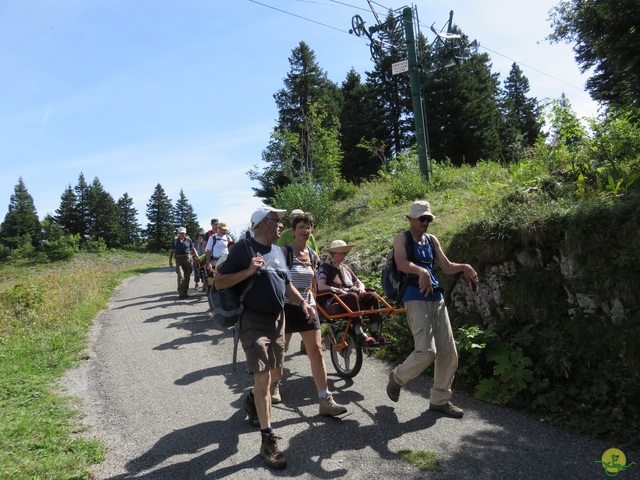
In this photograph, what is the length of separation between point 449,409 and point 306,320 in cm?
166

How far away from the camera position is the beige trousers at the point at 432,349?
4.46 m

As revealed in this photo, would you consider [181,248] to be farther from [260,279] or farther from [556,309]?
[556,309]

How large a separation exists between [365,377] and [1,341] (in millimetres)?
7431

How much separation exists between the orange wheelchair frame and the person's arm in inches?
43.0

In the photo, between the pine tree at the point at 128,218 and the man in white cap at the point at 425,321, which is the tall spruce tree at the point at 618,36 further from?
the pine tree at the point at 128,218

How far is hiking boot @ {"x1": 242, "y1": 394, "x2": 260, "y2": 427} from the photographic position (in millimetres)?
4488

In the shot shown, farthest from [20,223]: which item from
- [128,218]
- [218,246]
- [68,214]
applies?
[218,246]

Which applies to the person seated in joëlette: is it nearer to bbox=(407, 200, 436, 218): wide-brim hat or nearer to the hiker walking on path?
the hiker walking on path

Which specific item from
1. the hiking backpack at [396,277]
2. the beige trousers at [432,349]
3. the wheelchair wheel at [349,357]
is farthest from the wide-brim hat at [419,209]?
the wheelchair wheel at [349,357]

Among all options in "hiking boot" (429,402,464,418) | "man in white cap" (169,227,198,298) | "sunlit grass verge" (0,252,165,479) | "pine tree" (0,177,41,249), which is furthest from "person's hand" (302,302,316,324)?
"pine tree" (0,177,41,249)

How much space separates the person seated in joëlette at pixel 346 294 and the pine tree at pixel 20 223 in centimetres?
7176

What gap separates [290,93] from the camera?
1874 inches

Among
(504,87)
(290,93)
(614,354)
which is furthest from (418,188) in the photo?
(504,87)

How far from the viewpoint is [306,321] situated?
460cm
